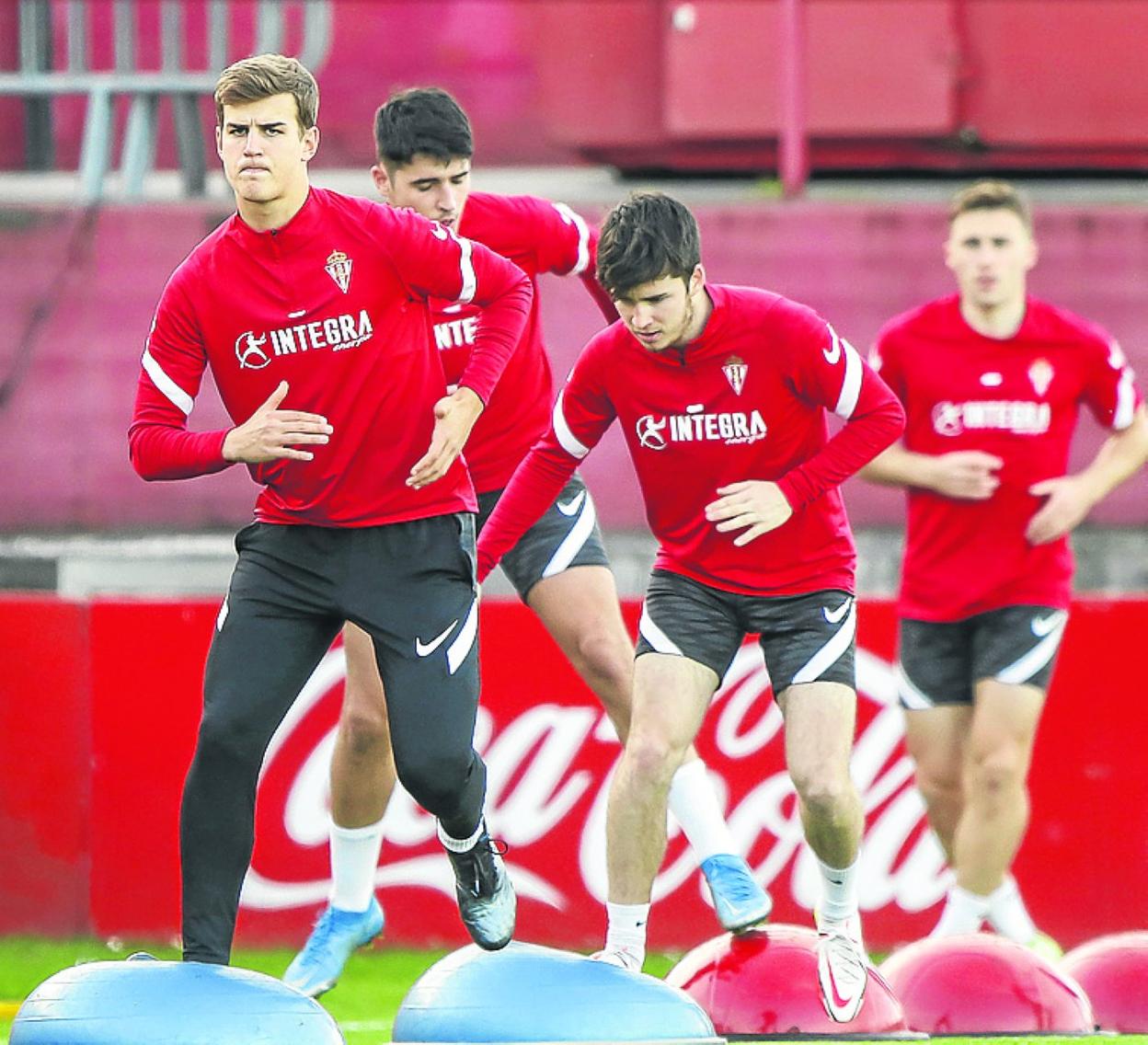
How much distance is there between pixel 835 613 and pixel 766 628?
19cm

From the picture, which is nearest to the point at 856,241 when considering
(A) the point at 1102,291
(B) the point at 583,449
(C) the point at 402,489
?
A: (A) the point at 1102,291

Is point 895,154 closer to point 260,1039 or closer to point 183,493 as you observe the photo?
point 183,493

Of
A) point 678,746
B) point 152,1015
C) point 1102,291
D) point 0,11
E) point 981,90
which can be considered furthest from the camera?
point 0,11

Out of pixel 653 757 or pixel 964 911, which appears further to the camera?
pixel 964 911

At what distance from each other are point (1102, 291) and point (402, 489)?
231 inches

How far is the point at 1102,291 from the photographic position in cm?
1092

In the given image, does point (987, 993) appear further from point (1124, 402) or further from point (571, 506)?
point (1124, 402)

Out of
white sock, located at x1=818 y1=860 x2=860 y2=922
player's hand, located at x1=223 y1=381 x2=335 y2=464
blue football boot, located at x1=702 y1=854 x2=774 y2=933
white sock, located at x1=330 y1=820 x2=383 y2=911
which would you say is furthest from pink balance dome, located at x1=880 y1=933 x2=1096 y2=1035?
player's hand, located at x1=223 y1=381 x2=335 y2=464

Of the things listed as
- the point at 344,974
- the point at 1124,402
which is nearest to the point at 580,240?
the point at 1124,402

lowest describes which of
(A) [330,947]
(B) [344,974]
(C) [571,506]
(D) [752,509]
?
(B) [344,974]

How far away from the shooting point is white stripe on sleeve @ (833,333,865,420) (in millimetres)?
6398

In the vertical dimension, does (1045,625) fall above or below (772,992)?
above

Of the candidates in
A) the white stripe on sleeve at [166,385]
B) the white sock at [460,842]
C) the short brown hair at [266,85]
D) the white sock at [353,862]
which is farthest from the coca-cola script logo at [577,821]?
the short brown hair at [266,85]

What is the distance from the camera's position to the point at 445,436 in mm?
5766
